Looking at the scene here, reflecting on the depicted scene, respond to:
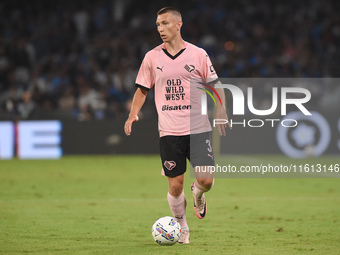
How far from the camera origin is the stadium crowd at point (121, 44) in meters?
18.5

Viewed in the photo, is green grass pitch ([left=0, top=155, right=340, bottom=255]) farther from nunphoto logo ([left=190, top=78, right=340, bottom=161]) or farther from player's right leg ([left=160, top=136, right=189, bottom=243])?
nunphoto logo ([left=190, top=78, right=340, bottom=161])

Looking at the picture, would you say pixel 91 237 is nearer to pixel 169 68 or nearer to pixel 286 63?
pixel 169 68

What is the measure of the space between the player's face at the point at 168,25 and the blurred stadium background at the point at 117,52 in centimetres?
1080

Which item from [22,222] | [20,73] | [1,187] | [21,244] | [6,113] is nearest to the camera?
[21,244]

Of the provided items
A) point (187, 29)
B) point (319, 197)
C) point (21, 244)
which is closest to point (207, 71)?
point (21, 244)

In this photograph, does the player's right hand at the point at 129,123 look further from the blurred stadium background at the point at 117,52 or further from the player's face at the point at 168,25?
the blurred stadium background at the point at 117,52

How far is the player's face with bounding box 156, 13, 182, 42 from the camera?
609 cm

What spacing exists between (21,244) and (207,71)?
8.24ft

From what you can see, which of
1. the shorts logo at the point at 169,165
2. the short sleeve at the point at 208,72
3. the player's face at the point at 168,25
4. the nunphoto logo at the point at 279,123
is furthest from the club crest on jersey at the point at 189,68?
the nunphoto logo at the point at 279,123

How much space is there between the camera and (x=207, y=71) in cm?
616

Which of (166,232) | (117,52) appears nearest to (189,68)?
(166,232)

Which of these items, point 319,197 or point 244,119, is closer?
point 319,197

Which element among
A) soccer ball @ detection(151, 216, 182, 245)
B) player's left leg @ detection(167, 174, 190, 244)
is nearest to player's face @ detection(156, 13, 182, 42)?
player's left leg @ detection(167, 174, 190, 244)

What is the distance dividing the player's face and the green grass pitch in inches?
82.0
